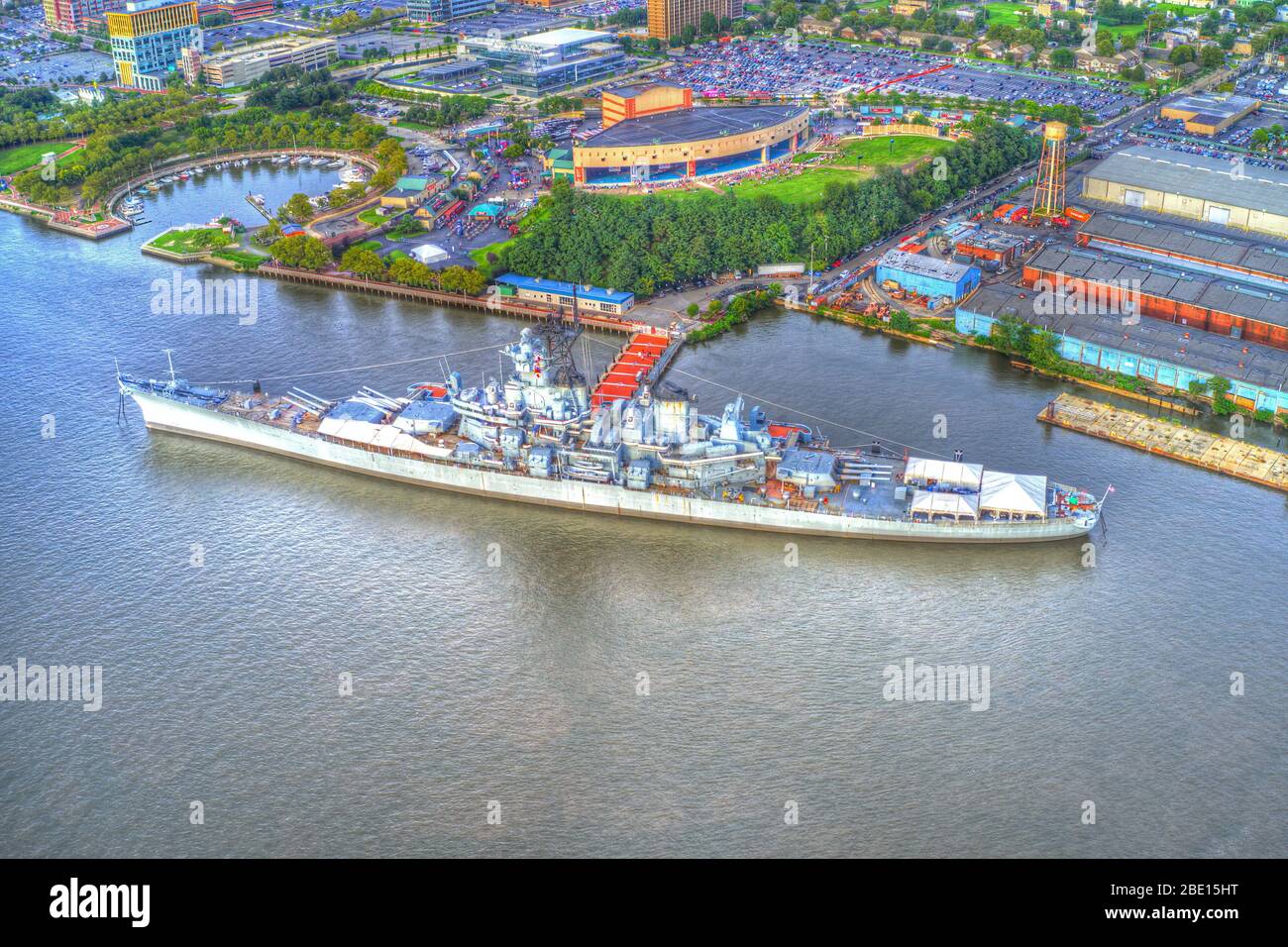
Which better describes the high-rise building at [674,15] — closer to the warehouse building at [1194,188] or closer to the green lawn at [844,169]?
the green lawn at [844,169]

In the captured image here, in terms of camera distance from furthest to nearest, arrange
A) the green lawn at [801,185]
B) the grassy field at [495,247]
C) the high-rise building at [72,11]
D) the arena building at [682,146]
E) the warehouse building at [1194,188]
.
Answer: the high-rise building at [72,11] → the arena building at [682,146] → the green lawn at [801,185] → the warehouse building at [1194,188] → the grassy field at [495,247]

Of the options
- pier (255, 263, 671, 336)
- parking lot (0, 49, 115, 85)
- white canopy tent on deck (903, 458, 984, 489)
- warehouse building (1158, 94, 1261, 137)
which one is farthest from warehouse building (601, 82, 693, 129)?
parking lot (0, 49, 115, 85)

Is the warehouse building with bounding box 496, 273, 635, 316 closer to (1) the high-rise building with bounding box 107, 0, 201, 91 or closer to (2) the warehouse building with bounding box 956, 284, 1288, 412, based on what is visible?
(2) the warehouse building with bounding box 956, 284, 1288, 412

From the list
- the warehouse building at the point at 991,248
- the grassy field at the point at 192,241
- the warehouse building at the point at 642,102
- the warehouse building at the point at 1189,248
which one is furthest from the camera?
the warehouse building at the point at 642,102

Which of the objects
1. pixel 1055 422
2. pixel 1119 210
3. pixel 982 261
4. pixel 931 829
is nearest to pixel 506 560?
pixel 931 829

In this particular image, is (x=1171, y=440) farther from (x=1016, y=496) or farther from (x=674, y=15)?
(x=674, y=15)

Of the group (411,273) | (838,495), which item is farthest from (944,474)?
(411,273)

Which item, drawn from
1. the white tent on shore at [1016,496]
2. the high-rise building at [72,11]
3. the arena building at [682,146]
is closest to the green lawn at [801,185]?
the arena building at [682,146]

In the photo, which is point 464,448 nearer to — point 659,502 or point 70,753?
point 659,502
